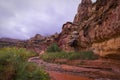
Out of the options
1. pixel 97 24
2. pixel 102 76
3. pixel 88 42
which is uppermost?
pixel 97 24

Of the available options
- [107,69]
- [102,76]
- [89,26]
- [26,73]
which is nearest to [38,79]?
[26,73]

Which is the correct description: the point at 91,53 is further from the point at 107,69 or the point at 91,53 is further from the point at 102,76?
the point at 102,76

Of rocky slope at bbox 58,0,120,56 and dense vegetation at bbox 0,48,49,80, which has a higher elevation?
rocky slope at bbox 58,0,120,56

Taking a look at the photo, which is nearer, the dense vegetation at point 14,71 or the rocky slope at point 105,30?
the dense vegetation at point 14,71

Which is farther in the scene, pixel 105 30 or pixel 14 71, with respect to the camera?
pixel 105 30

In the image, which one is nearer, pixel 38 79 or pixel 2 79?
pixel 2 79

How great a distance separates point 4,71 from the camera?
9.58m

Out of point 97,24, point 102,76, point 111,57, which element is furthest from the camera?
point 97,24

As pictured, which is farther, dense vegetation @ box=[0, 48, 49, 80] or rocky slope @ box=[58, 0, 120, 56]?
rocky slope @ box=[58, 0, 120, 56]

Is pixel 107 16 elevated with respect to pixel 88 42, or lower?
elevated

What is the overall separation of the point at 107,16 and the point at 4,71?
53.2 ft

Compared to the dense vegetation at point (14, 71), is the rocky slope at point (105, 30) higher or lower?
higher

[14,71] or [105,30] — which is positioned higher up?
[105,30]

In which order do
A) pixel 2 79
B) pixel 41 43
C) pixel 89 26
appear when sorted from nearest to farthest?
1. pixel 2 79
2. pixel 89 26
3. pixel 41 43
